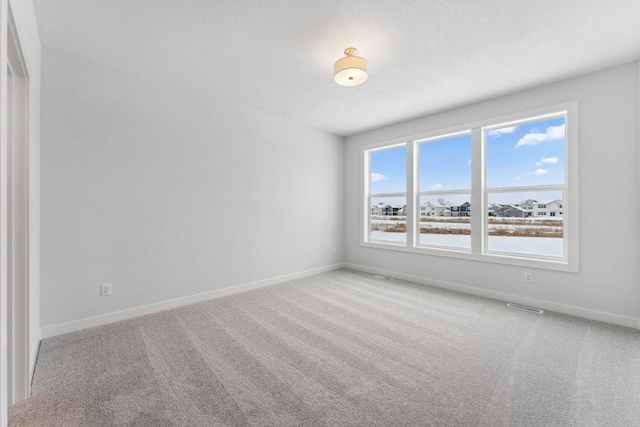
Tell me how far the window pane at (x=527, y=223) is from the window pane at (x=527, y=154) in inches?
7.5

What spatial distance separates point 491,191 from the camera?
152 inches

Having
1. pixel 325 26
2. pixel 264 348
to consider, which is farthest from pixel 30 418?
pixel 325 26

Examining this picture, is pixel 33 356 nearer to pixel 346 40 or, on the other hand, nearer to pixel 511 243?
pixel 346 40

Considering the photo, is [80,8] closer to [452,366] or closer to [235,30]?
[235,30]

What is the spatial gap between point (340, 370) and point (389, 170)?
12.7 ft

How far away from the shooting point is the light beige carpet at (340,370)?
5.38 feet

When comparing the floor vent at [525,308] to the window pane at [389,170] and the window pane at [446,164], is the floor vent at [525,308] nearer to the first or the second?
the window pane at [446,164]

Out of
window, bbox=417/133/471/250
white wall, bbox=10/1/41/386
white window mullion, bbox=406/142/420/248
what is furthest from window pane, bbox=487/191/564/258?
white wall, bbox=10/1/41/386

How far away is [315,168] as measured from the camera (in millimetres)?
5137

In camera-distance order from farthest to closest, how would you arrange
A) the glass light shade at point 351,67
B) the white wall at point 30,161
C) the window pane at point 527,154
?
the window pane at point 527,154 < the glass light shade at point 351,67 < the white wall at point 30,161

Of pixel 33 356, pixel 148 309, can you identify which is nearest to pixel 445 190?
pixel 148 309

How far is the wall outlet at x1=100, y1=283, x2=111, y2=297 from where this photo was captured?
9.36ft

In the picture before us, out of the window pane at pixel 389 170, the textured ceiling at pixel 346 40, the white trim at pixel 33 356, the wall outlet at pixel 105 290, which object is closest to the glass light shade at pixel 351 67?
the textured ceiling at pixel 346 40

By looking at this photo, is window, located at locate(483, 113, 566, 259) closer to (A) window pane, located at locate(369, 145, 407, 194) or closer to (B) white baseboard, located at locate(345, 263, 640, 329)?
(B) white baseboard, located at locate(345, 263, 640, 329)
